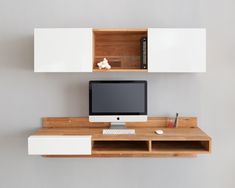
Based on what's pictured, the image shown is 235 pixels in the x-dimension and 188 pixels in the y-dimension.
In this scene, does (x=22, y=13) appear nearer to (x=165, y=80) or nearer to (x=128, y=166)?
(x=165, y=80)

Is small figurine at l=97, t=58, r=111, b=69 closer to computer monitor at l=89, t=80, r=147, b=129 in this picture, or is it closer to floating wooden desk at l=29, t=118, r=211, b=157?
computer monitor at l=89, t=80, r=147, b=129

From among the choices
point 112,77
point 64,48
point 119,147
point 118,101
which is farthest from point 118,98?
point 64,48

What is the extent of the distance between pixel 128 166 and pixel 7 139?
111cm

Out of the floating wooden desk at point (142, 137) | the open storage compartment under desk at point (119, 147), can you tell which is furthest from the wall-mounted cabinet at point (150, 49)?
the open storage compartment under desk at point (119, 147)

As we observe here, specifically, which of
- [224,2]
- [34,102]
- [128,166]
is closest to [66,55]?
[34,102]

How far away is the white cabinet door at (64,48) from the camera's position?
7.32ft

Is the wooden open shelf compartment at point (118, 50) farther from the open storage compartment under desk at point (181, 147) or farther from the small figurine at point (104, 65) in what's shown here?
the open storage compartment under desk at point (181, 147)

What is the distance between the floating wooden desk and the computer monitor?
132 millimetres

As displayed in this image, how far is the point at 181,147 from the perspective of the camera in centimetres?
223

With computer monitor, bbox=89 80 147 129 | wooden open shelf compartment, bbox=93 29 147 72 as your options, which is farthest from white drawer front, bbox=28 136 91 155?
wooden open shelf compartment, bbox=93 29 147 72

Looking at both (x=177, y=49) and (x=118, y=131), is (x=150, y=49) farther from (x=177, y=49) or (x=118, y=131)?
(x=118, y=131)

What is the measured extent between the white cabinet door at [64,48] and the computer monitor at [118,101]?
241 millimetres

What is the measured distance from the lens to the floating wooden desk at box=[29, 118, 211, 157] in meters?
2.11

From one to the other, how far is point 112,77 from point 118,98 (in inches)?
9.2
